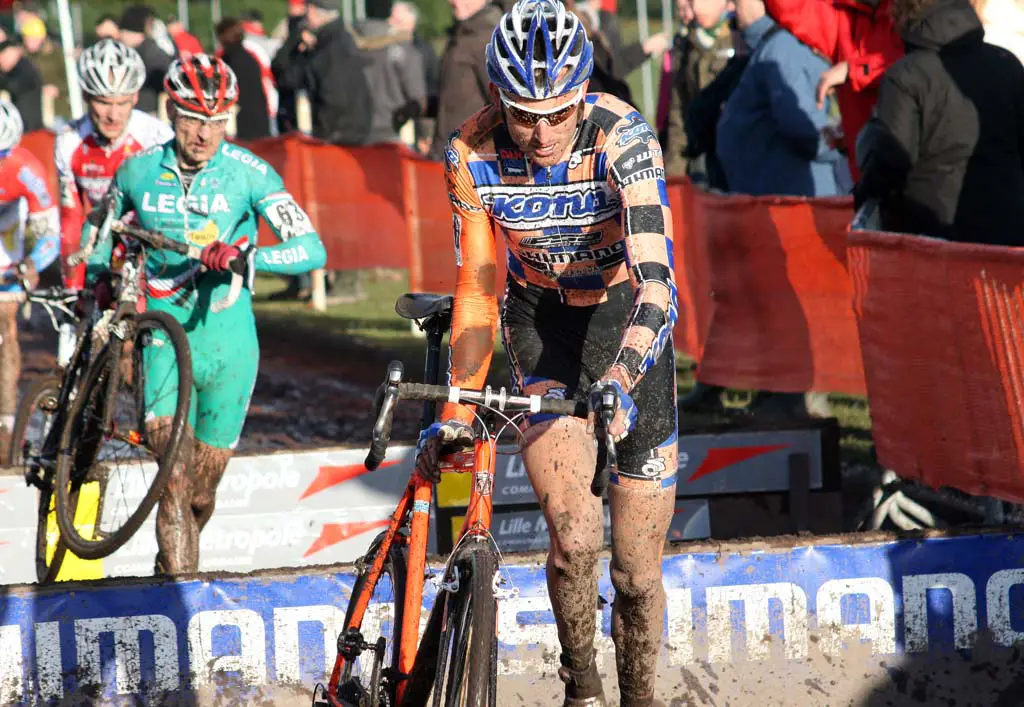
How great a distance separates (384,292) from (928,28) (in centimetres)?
1137

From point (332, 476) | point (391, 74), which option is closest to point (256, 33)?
point (391, 74)

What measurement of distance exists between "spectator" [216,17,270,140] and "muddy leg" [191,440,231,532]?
11598mm

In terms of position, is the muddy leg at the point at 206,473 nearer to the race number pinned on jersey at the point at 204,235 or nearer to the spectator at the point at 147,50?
the race number pinned on jersey at the point at 204,235

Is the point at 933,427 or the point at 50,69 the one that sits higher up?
the point at 50,69

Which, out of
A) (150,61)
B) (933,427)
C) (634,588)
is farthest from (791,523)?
(150,61)

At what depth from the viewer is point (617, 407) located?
419 cm

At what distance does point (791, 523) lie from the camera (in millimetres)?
8648

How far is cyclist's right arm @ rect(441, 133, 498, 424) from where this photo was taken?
5.19 m

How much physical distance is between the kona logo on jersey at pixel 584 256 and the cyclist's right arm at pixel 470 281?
188 millimetres

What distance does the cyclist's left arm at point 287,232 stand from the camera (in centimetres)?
746

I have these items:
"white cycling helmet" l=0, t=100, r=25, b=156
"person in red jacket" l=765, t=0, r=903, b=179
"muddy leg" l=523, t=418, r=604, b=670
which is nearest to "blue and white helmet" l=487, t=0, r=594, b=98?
"muddy leg" l=523, t=418, r=604, b=670

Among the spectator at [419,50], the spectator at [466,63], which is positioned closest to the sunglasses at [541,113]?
the spectator at [466,63]

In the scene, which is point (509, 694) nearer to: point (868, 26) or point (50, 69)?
point (868, 26)

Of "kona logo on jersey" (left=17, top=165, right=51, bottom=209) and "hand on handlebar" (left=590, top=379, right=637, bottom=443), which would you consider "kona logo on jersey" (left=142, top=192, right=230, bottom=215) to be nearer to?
"kona logo on jersey" (left=17, top=165, right=51, bottom=209)
